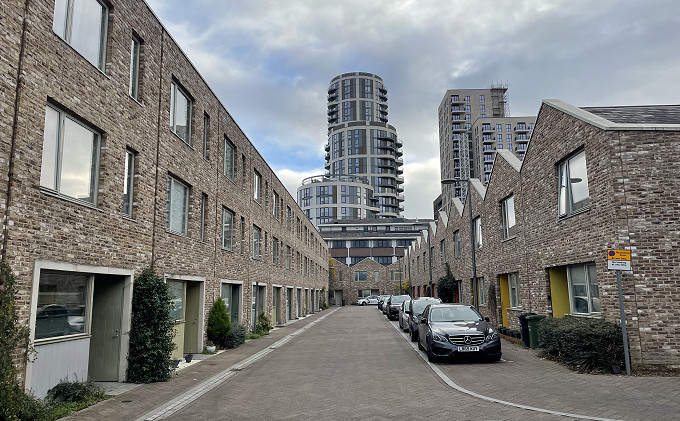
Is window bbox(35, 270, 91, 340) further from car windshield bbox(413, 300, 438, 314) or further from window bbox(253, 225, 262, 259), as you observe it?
car windshield bbox(413, 300, 438, 314)

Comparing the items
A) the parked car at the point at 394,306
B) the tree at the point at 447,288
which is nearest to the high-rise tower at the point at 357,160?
the parked car at the point at 394,306

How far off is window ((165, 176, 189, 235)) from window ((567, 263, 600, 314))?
36.1ft

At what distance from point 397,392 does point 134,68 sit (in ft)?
30.3

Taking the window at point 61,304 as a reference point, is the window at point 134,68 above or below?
above

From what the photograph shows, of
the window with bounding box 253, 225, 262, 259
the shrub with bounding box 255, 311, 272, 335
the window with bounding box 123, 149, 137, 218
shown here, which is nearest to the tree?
the shrub with bounding box 255, 311, 272, 335

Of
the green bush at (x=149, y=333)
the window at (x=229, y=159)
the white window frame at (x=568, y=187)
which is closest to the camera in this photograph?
the green bush at (x=149, y=333)

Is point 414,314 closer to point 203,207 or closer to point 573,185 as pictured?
point 573,185

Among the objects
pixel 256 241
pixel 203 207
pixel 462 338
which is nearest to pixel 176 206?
pixel 203 207

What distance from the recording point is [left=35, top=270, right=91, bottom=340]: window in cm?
799

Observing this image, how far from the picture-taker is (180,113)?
1439 centimetres

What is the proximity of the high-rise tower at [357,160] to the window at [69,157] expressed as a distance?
9865cm

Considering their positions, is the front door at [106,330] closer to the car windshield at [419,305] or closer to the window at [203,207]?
the window at [203,207]

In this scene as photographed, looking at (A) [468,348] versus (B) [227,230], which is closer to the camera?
(A) [468,348]

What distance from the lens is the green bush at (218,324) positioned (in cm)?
1602
